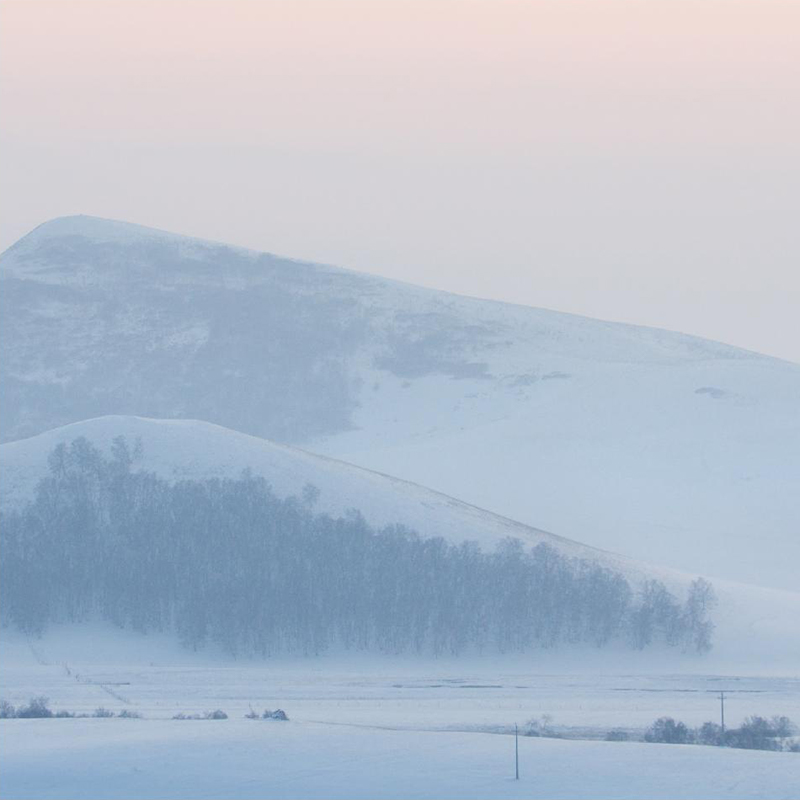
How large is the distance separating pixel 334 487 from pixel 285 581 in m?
7.10

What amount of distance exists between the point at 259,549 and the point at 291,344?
76022mm

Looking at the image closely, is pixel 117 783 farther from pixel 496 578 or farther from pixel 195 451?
pixel 195 451

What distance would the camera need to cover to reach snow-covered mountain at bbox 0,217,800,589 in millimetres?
104188

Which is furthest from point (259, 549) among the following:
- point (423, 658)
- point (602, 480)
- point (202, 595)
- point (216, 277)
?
point (216, 277)

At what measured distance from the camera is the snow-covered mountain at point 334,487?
6216 cm

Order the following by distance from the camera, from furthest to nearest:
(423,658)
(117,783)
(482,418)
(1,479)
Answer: (482,418), (1,479), (423,658), (117,783)

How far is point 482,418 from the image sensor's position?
125000mm

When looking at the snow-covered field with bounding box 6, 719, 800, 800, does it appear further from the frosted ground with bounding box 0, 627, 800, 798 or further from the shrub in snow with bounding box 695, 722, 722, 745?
the shrub in snow with bounding box 695, 722, 722, 745

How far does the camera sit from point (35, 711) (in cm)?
3891

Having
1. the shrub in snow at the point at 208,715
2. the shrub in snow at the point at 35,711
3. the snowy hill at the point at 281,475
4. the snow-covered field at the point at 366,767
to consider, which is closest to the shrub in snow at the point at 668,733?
the snow-covered field at the point at 366,767

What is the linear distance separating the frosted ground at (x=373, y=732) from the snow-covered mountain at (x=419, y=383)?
132 ft

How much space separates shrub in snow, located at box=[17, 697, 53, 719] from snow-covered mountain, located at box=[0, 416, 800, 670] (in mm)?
23628

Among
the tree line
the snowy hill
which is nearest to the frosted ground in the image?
the tree line

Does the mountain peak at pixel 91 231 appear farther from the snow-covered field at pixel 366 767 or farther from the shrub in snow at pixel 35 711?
the snow-covered field at pixel 366 767
